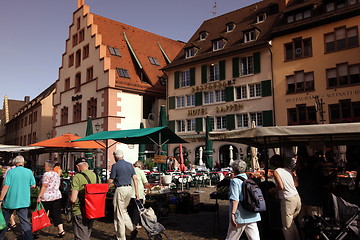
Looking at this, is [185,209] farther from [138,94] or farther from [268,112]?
[138,94]

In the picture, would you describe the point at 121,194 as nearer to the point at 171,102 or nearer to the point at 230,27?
the point at 171,102

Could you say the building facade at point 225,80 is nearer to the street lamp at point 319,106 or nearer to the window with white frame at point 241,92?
the window with white frame at point 241,92

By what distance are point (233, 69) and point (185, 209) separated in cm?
1786

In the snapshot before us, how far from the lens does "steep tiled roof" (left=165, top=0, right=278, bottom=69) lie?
85.5ft

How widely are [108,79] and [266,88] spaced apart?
550 inches

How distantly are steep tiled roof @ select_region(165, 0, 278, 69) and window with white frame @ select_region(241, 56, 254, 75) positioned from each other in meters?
0.99

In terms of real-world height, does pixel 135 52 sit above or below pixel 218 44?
above

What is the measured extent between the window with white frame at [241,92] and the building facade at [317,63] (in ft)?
8.46

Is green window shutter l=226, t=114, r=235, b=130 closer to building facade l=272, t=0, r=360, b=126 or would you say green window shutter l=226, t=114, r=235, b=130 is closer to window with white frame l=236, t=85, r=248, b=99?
window with white frame l=236, t=85, r=248, b=99

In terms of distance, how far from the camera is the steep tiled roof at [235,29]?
2605cm

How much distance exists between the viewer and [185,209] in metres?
10.4

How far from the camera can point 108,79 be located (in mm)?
29703

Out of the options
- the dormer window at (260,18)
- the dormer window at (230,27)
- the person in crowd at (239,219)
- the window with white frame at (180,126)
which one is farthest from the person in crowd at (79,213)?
the dormer window at (230,27)

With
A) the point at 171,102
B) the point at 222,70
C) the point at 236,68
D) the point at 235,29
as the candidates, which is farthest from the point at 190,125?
the point at 235,29
